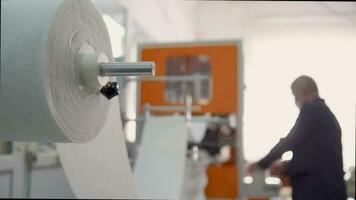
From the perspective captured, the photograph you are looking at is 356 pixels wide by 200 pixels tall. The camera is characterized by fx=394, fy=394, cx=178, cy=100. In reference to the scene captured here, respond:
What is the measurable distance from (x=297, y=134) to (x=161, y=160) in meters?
0.68

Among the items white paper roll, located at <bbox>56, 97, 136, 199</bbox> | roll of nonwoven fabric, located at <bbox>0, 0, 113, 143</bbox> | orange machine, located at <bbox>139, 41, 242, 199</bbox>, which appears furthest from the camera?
orange machine, located at <bbox>139, 41, 242, 199</bbox>

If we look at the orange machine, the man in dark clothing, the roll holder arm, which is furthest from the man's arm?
the orange machine

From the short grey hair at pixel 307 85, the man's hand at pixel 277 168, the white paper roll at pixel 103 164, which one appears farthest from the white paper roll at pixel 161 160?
the short grey hair at pixel 307 85

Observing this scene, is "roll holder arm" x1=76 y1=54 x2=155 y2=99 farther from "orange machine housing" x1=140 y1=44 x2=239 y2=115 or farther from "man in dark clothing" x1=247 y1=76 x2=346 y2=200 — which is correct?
"orange machine housing" x1=140 y1=44 x2=239 y2=115

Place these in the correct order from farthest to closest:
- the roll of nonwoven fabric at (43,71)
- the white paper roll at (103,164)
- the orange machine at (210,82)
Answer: the orange machine at (210,82)
the white paper roll at (103,164)
the roll of nonwoven fabric at (43,71)

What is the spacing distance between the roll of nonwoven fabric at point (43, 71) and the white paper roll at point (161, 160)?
0.26 m

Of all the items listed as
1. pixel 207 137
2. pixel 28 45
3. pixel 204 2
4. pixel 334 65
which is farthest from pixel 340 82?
pixel 207 137

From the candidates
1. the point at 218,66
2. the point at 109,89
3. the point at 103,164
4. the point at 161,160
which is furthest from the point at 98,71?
the point at 218,66

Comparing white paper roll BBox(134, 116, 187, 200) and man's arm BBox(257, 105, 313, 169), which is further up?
man's arm BBox(257, 105, 313, 169)

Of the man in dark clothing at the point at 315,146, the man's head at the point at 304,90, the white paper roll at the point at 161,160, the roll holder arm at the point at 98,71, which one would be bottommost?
the white paper roll at the point at 161,160

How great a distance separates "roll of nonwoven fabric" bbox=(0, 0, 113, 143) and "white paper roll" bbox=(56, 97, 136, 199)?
15 cm

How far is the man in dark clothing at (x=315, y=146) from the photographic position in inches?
18.3

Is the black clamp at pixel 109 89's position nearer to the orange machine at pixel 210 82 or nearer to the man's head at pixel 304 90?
the man's head at pixel 304 90

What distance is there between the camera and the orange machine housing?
5.55 ft
